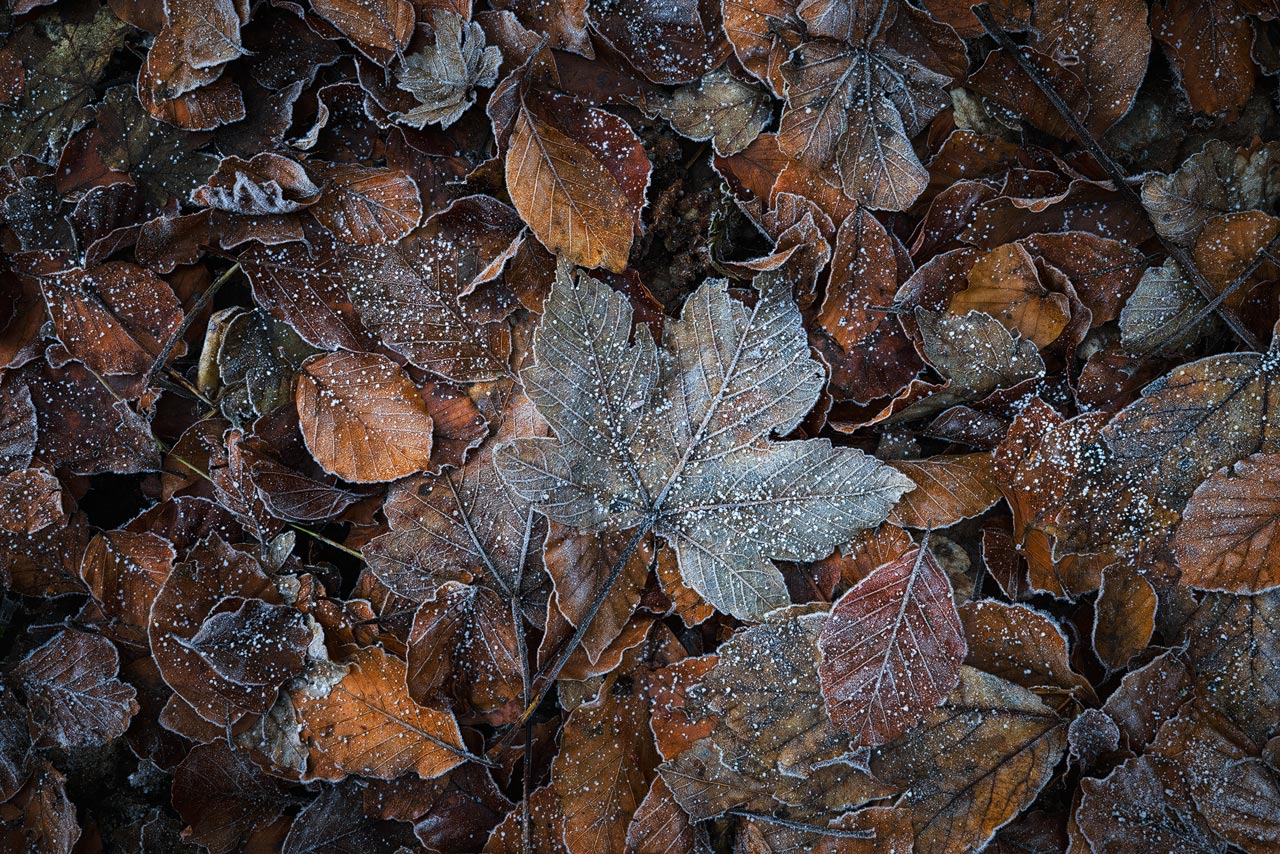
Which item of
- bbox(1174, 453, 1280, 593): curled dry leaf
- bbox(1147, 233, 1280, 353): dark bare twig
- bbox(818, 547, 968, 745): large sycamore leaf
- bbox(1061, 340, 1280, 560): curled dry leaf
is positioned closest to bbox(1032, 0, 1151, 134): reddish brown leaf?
bbox(1147, 233, 1280, 353): dark bare twig

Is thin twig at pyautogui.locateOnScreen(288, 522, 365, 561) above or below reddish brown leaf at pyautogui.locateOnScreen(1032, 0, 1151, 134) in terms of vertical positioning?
below

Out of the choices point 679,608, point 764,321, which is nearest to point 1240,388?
point 764,321

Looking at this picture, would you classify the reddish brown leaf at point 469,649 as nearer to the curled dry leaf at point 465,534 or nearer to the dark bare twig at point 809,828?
the curled dry leaf at point 465,534

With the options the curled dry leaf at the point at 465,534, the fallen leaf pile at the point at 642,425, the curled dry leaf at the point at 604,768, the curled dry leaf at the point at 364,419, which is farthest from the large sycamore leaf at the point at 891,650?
the curled dry leaf at the point at 364,419

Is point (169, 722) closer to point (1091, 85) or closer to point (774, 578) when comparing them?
point (774, 578)

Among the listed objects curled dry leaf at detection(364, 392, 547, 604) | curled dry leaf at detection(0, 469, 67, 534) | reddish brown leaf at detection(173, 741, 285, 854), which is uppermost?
curled dry leaf at detection(364, 392, 547, 604)

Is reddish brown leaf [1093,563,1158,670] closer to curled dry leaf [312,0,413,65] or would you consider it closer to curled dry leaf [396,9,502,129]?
curled dry leaf [396,9,502,129]
